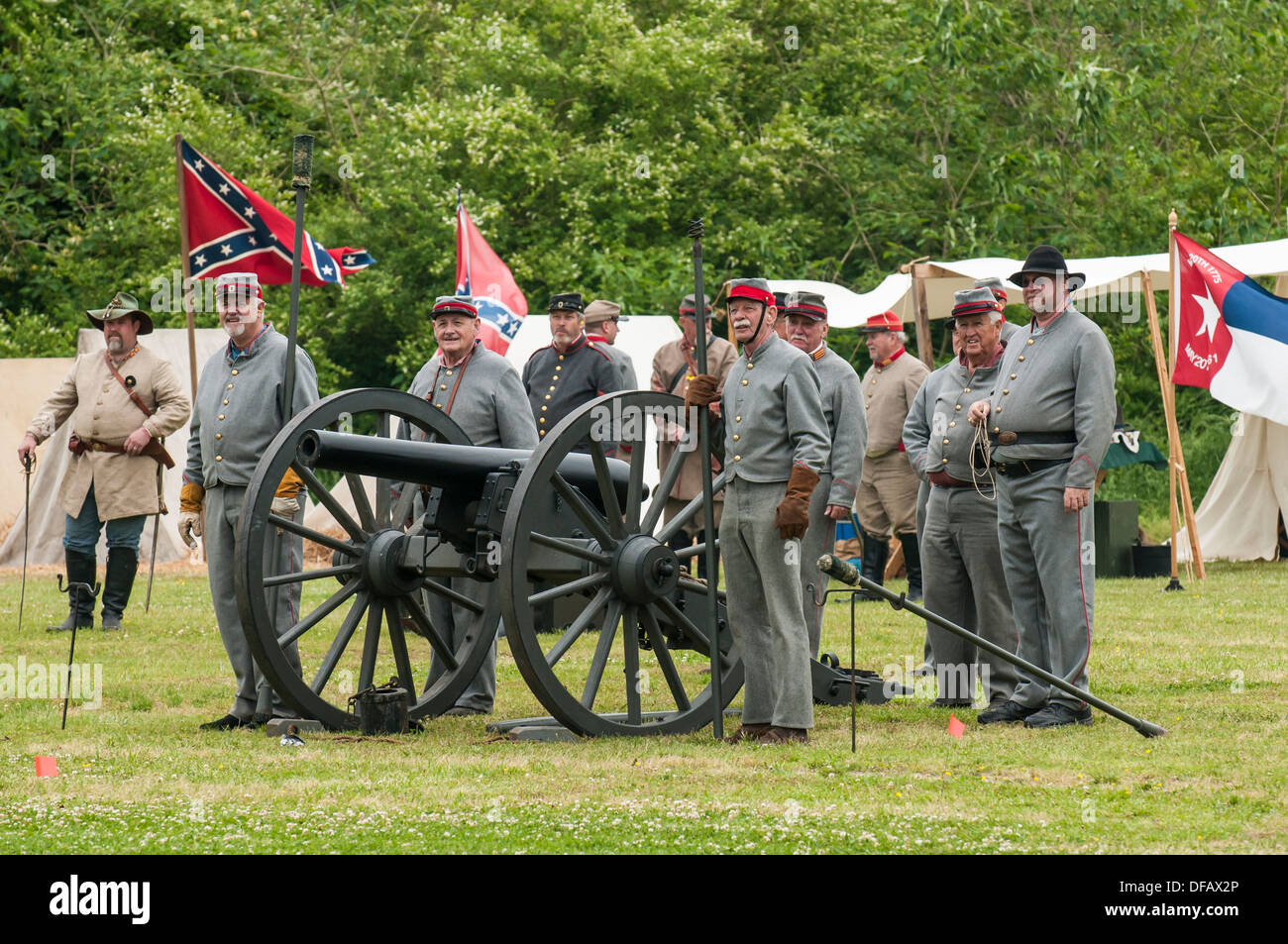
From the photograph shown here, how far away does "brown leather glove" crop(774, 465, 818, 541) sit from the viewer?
6.34 m

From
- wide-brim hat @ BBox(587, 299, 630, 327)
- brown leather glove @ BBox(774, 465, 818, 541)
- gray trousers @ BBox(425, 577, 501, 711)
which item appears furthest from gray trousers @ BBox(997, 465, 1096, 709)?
wide-brim hat @ BBox(587, 299, 630, 327)

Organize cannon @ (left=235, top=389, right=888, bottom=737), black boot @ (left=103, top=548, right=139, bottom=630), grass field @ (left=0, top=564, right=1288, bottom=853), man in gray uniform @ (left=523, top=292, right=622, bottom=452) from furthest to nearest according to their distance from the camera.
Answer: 1. black boot @ (left=103, top=548, right=139, bottom=630)
2. man in gray uniform @ (left=523, top=292, right=622, bottom=452)
3. cannon @ (left=235, top=389, right=888, bottom=737)
4. grass field @ (left=0, top=564, right=1288, bottom=853)

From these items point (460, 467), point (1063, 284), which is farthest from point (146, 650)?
point (1063, 284)

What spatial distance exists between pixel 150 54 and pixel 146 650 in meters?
13.7

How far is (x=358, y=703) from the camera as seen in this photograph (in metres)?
6.87

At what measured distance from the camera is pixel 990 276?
13.6 meters

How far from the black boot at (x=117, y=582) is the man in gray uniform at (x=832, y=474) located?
16.1ft

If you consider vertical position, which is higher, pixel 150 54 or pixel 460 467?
pixel 150 54

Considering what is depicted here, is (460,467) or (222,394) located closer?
(460,467)

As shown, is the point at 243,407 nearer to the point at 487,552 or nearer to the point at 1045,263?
the point at 487,552

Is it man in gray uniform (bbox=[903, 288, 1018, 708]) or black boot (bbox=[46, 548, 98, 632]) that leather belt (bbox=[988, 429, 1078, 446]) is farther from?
black boot (bbox=[46, 548, 98, 632])

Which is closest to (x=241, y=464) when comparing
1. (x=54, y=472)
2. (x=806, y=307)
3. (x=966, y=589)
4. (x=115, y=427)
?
(x=806, y=307)
